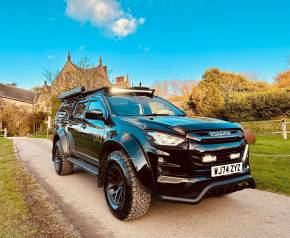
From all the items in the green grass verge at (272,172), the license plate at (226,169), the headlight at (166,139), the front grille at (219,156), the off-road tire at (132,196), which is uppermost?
the headlight at (166,139)

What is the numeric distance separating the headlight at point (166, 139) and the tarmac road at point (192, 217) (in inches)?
42.6

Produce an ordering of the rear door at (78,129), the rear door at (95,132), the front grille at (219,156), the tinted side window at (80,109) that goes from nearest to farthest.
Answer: the front grille at (219,156) < the rear door at (95,132) < the rear door at (78,129) < the tinted side window at (80,109)

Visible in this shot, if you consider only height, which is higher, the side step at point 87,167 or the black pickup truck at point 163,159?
the black pickup truck at point 163,159

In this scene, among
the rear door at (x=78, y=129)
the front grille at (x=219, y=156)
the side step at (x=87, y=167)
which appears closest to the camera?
the front grille at (x=219, y=156)

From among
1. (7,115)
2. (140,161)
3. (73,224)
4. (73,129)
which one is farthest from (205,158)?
(7,115)

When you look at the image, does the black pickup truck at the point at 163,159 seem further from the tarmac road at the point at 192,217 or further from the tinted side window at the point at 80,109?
the tinted side window at the point at 80,109

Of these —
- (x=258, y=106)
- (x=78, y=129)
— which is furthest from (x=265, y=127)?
(x=78, y=129)

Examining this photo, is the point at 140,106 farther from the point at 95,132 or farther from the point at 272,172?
the point at 272,172

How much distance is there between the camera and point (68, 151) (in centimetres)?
578

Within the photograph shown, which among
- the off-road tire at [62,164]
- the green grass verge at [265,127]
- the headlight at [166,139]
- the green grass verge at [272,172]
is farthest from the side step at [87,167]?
the green grass verge at [265,127]

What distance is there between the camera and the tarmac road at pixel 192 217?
9.97 feet

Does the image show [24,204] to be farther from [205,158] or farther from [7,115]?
[7,115]

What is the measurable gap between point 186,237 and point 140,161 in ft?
3.34

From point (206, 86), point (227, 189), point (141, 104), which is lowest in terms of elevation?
point (227, 189)
